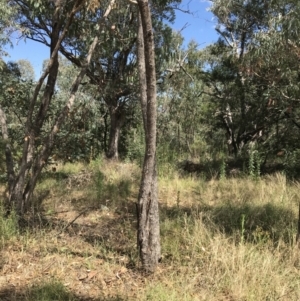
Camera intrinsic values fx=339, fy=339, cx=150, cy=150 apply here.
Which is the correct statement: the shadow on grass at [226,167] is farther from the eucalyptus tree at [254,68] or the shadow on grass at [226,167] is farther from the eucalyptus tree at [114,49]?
the eucalyptus tree at [114,49]

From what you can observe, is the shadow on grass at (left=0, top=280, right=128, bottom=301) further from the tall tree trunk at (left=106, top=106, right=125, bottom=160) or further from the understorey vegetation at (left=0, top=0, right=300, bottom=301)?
the tall tree trunk at (left=106, top=106, right=125, bottom=160)

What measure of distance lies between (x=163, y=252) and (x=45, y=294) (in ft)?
4.53

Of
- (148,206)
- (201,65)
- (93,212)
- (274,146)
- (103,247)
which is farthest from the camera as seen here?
(201,65)

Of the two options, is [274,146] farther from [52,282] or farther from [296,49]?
[52,282]

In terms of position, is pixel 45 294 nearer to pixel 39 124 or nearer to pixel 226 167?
pixel 39 124

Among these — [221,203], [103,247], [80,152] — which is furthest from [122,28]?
[103,247]

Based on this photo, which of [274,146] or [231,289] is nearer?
[231,289]

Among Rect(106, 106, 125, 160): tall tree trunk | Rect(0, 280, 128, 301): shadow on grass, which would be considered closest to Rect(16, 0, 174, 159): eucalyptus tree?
Rect(106, 106, 125, 160): tall tree trunk

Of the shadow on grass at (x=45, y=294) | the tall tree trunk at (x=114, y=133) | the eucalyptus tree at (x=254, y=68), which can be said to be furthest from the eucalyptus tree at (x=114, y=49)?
the shadow on grass at (x=45, y=294)

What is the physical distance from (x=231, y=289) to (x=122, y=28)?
21.0 feet

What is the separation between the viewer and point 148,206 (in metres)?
3.42

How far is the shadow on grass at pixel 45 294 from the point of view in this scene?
296cm

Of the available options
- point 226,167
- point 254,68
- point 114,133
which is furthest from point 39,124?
point 114,133

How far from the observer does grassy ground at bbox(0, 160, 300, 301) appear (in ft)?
10.1
